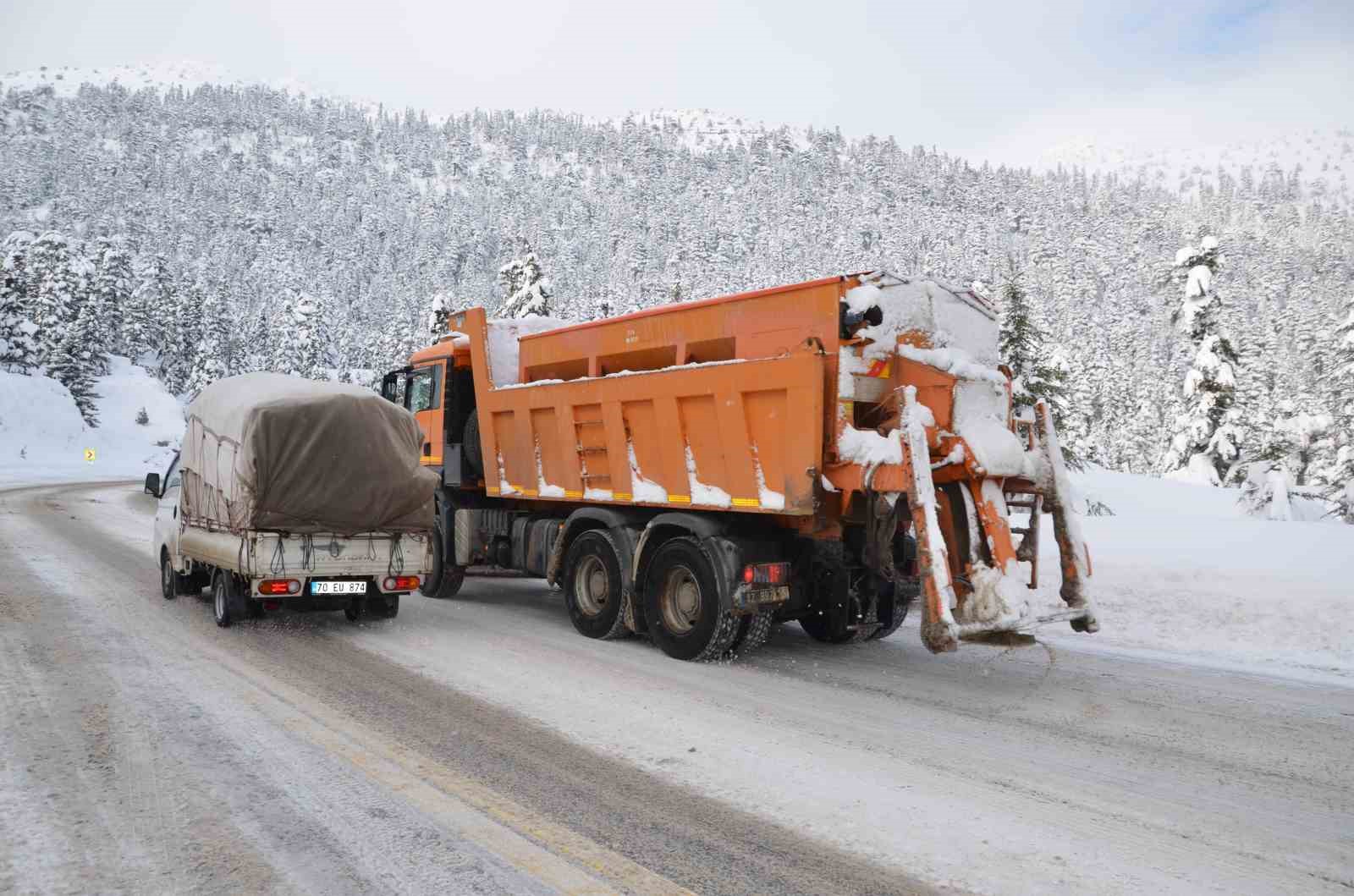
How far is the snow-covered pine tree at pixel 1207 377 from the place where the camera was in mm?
29234

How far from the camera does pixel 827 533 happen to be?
6.93 metres

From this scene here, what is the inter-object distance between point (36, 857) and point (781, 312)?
18.2 ft

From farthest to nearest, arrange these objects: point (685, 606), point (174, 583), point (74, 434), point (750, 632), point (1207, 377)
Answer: point (74, 434) < point (1207, 377) < point (174, 583) < point (685, 606) < point (750, 632)

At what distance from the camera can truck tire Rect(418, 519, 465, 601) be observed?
1073cm

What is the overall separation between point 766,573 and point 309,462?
441cm

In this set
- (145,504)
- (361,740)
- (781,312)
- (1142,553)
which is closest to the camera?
(361,740)

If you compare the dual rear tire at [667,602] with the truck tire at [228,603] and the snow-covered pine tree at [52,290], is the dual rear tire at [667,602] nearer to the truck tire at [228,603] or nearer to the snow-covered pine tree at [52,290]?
the truck tire at [228,603]

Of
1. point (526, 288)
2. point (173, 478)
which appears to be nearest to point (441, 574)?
point (173, 478)

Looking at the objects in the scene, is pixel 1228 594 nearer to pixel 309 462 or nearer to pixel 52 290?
pixel 309 462

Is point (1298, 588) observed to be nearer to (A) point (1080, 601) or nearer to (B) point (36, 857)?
(A) point (1080, 601)

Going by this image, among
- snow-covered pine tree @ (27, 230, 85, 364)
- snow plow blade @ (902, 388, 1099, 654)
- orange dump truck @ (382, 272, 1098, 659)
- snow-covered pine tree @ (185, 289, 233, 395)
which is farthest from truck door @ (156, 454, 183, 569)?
snow-covered pine tree @ (185, 289, 233, 395)

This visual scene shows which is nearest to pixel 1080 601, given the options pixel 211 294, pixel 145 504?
pixel 145 504

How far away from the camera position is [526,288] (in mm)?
34812

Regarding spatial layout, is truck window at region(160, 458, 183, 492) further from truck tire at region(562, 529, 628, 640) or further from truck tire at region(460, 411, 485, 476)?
truck tire at region(562, 529, 628, 640)
